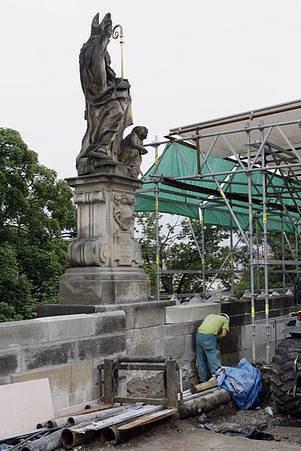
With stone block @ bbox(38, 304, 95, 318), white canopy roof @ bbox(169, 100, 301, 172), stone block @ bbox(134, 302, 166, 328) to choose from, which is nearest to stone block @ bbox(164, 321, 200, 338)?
stone block @ bbox(134, 302, 166, 328)

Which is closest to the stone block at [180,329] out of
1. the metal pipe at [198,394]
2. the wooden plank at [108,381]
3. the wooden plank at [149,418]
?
the metal pipe at [198,394]

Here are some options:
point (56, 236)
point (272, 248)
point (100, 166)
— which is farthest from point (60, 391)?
point (272, 248)

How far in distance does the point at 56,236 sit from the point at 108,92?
30.5 feet

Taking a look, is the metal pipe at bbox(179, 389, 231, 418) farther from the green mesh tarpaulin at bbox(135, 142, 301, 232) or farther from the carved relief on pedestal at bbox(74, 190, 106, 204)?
the green mesh tarpaulin at bbox(135, 142, 301, 232)

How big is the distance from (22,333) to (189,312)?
356 centimetres

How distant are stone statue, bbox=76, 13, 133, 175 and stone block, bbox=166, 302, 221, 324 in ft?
7.62

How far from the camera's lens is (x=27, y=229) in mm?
16219

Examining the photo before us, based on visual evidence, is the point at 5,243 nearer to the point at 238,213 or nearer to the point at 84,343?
the point at 238,213

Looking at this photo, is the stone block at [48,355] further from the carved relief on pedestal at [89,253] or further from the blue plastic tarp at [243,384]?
the blue plastic tarp at [243,384]

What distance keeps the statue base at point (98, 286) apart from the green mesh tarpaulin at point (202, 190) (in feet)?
12.1

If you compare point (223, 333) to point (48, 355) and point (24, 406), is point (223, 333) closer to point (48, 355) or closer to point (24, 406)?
point (48, 355)

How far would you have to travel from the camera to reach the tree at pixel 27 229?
1480 cm

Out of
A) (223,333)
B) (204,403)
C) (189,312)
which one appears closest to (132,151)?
(189,312)

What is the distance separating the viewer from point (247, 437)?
640 centimetres
